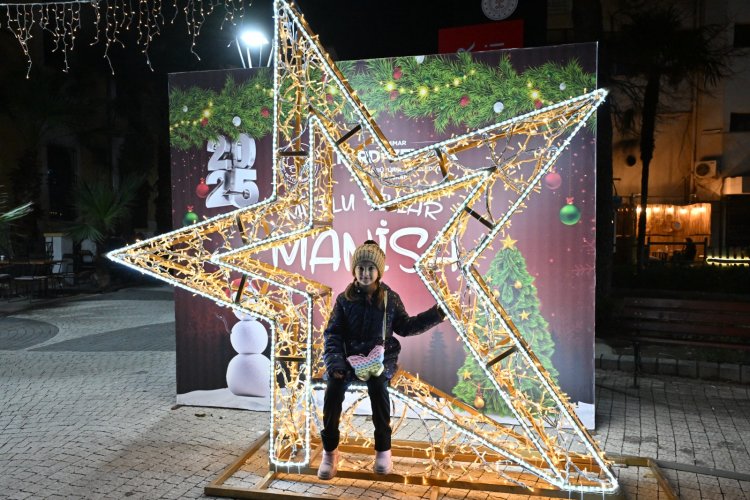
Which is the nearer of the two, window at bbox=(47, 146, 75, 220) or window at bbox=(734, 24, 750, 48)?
window at bbox=(47, 146, 75, 220)

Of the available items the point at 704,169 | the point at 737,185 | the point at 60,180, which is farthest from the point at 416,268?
→ the point at 704,169

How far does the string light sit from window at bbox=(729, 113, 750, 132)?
17.2 metres

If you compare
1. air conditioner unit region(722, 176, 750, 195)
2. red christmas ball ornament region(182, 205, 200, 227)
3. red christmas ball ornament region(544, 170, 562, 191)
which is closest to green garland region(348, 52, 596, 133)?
red christmas ball ornament region(544, 170, 562, 191)

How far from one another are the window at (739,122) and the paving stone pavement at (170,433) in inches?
679

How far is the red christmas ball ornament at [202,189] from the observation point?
5.56 meters

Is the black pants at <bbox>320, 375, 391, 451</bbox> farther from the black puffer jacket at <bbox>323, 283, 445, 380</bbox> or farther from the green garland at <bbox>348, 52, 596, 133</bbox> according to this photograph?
the green garland at <bbox>348, 52, 596, 133</bbox>

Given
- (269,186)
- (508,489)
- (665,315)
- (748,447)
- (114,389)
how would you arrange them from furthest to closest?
1. (665,315)
2. (114,389)
3. (269,186)
4. (748,447)
5. (508,489)

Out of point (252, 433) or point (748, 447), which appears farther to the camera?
point (252, 433)

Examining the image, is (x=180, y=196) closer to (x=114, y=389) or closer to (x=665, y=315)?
(x=114, y=389)

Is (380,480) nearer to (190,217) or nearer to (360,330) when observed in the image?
(360,330)

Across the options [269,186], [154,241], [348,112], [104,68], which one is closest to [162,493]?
[154,241]

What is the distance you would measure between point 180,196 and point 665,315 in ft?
19.0

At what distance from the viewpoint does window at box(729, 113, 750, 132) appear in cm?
1988

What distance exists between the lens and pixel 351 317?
3.88 m
